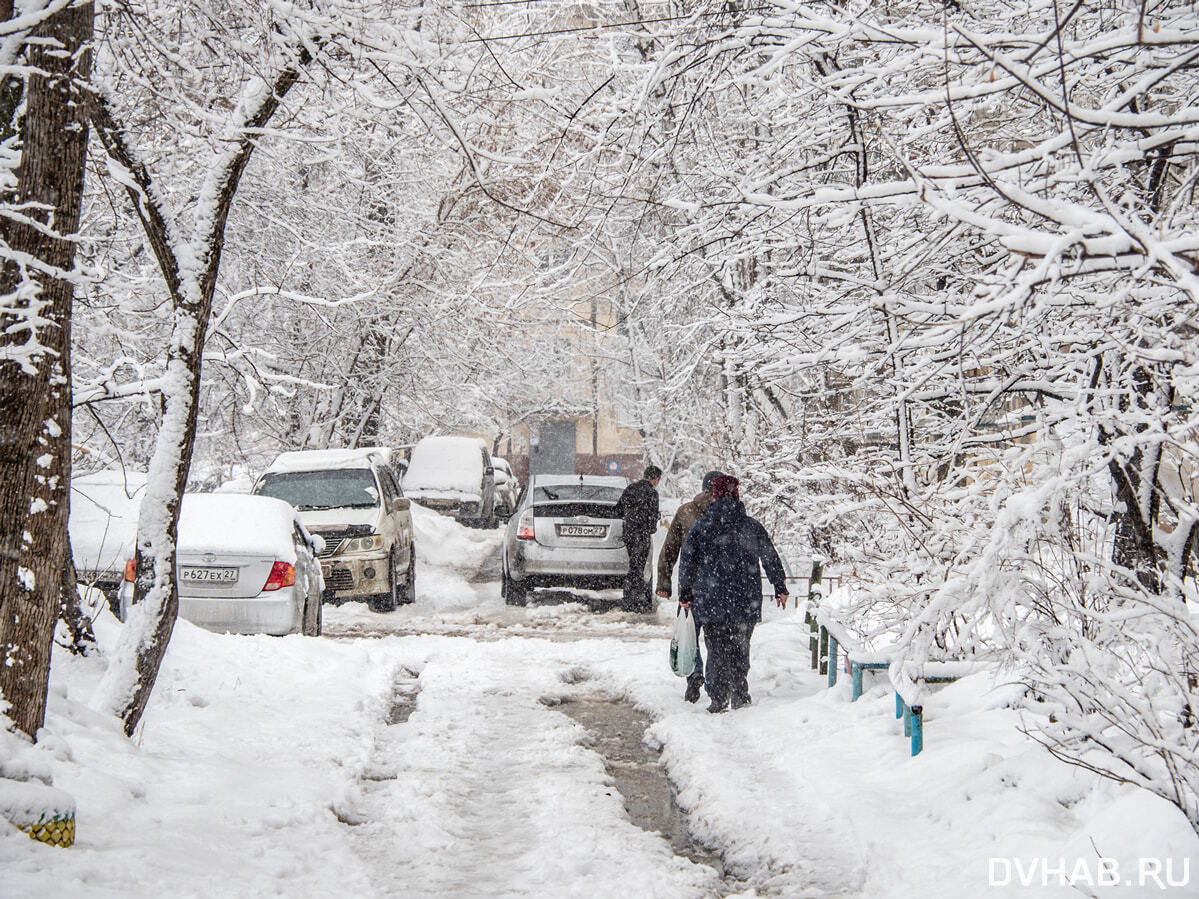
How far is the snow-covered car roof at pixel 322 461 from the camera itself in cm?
1431

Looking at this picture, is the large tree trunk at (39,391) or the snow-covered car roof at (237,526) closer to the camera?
the large tree trunk at (39,391)

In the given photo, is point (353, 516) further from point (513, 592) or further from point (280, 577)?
point (280, 577)

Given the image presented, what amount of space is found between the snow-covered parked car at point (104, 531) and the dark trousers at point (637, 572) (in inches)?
233

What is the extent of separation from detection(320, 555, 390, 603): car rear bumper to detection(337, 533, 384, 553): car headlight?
0.35 feet

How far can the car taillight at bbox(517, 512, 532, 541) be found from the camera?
1417cm

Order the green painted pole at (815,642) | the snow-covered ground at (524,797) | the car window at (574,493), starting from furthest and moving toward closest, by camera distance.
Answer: the car window at (574,493) < the green painted pole at (815,642) < the snow-covered ground at (524,797)

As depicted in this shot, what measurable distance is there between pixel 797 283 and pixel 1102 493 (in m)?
3.91

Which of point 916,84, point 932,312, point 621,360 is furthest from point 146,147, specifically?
point 621,360

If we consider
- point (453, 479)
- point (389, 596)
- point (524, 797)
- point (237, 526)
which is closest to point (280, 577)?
point (237, 526)

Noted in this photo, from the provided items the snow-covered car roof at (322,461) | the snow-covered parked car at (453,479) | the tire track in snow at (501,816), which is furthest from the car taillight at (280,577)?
the snow-covered parked car at (453,479)

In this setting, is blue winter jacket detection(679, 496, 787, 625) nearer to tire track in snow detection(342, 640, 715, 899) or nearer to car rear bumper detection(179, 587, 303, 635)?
tire track in snow detection(342, 640, 715, 899)

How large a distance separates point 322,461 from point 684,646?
7.56m

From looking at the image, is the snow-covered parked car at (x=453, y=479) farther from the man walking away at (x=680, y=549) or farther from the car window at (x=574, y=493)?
Result: the man walking away at (x=680, y=549)

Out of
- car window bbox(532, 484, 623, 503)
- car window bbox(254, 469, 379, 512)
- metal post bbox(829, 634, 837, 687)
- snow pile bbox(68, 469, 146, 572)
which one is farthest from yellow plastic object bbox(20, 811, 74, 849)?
car window bbox(532, 484, 623, 503)
